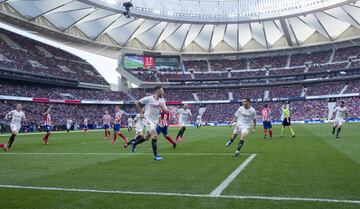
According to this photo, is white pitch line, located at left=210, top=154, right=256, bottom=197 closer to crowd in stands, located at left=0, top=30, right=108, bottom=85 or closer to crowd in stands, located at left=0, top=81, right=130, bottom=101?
crowd in stands, located at left=0, top=81, right=130, bottom=101

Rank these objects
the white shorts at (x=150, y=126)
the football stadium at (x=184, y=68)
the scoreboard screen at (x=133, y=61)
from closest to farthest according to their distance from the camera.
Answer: the white shorts at (x=150, y=126)
the football stadium at (x=184, y=68)
the scoreboard screen at (x=133, y=61)

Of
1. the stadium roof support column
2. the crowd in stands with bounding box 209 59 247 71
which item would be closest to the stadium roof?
the stadium roof support column

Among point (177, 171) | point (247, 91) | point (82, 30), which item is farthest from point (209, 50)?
point (177, 171)

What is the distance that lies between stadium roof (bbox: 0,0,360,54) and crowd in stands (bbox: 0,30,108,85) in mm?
7029

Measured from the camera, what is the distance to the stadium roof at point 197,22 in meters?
54.9

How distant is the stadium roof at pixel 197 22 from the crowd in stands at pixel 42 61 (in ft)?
23.1

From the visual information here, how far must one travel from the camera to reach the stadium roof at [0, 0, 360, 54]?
5494 centimetres

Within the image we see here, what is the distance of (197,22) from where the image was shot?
6581 centimetres

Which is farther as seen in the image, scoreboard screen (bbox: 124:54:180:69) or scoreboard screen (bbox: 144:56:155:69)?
scoreboard screen (bbox: 144:56:155:69)

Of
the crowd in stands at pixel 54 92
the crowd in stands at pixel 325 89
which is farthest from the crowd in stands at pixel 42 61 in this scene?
the crowd in stands at pixel 325 89

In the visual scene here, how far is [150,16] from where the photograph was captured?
61.5 m

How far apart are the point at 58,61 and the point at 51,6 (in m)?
19.3

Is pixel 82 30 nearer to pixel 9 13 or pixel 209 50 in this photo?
pixel 9 13

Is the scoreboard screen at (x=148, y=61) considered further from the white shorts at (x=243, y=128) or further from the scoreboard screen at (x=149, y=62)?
the white shorts at (x=243, y=128)
